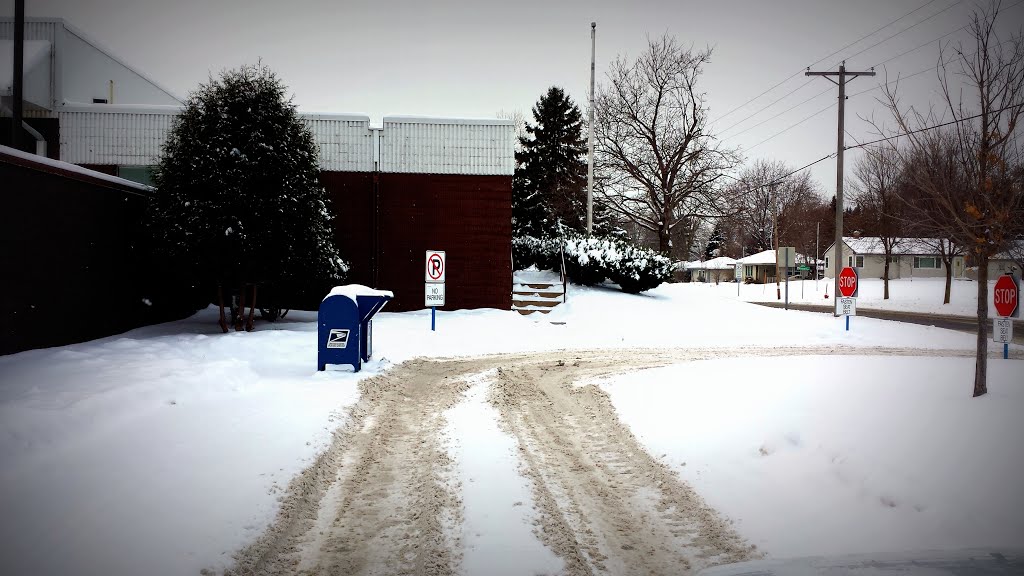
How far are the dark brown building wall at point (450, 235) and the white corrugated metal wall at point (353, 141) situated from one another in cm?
51

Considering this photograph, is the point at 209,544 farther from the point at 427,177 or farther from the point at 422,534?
the point at 427,177

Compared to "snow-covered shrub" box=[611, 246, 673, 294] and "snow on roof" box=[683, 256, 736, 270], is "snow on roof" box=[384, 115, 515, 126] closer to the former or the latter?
"snow-covered shrub" box=[611, 246, 673, 294]

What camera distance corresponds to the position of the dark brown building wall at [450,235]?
2030 cm

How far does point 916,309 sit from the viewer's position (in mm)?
33688

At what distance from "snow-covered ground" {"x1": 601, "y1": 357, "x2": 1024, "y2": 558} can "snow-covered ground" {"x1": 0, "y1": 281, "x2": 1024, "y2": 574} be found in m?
0.11

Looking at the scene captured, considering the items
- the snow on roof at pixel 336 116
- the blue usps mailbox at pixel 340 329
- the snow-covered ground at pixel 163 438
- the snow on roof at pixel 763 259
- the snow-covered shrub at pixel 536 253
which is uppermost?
the snow on roof at pixel 336 116

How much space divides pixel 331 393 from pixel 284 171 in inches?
302

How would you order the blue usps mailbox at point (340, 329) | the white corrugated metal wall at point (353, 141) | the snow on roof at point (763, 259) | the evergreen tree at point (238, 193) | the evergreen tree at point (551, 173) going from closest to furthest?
1. the blue usps mailbox at point (340, 329)
2. the evergreen tree at point (238, 193)
3. the white corrugated metal wall at point (353, 141)
4. the evergreen tree at point (551, 173)
5. the snow on roof at point (763, 259)

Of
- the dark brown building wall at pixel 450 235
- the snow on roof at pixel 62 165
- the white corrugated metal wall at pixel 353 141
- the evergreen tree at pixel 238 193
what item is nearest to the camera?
the snow on roof at pixel 62 165

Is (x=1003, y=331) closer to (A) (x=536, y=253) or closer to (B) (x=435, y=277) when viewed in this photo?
(B) (x=435, y=277)


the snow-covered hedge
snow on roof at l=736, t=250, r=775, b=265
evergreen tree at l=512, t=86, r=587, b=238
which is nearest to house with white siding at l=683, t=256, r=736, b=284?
snow on roof at l=736, t=250, r=775, b=265

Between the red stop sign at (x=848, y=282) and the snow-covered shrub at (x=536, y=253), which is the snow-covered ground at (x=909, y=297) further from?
the snow-covered shrub at (x=536, y=253)

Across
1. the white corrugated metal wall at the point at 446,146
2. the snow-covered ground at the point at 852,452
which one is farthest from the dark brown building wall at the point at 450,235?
the snow-covered ground at the point at 852,452

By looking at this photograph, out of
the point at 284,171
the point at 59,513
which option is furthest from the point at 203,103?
the point at 59,513
